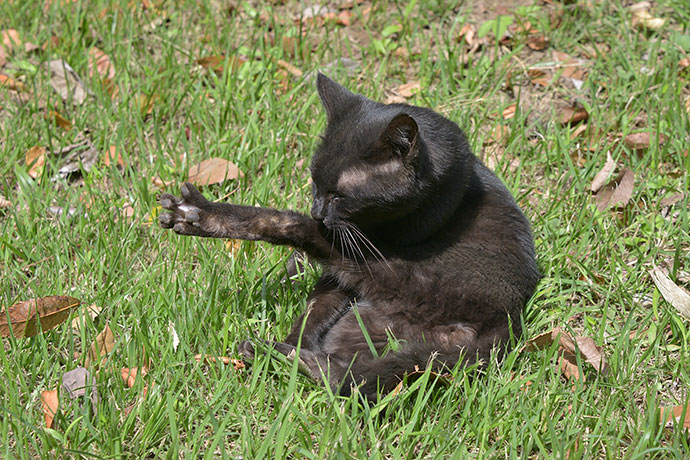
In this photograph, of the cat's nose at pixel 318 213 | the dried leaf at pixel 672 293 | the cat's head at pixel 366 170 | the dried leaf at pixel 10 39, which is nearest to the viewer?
the cat's head at pixel 366 170

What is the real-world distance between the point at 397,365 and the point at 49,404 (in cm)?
105

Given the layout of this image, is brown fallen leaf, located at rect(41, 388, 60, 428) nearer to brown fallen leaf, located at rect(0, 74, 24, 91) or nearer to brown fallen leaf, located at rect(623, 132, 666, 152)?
brown fallen leaf, located at rect(0, 74, 24, 91)

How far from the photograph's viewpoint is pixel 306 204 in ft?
11.0

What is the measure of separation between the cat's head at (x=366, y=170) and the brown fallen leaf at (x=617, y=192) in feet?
3.77

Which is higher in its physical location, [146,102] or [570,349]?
[146,102]

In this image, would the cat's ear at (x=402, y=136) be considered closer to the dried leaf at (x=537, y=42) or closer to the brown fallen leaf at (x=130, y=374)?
the brown fallen leaf at (x=130, y=374)

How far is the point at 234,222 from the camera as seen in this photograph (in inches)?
98.0

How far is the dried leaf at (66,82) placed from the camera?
3.87m

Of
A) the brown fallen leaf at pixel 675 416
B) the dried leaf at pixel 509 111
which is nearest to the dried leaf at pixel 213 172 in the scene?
the dried leaf at pixel 509 111

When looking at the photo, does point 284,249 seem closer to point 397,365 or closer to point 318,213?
point 318,213

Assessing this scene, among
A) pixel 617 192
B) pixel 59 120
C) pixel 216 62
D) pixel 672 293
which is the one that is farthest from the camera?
pixel 216 62

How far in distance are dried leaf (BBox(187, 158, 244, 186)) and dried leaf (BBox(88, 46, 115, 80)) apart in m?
0.92

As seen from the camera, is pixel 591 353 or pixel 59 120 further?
pixel 59 120

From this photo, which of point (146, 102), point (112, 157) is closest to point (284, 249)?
point (112, 157)
